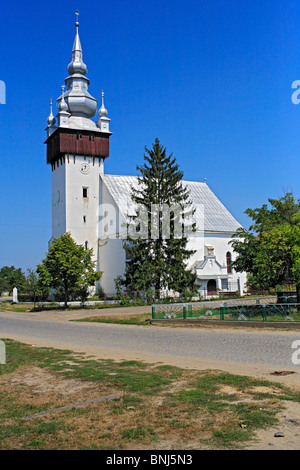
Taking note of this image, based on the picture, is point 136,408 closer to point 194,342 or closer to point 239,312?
point 194,342

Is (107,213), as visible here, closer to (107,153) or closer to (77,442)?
(107,153)

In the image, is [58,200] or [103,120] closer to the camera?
[58,200]

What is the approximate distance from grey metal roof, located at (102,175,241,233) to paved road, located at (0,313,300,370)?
28.8m

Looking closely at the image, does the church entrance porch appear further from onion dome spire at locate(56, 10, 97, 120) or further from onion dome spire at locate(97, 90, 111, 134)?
onion dome spire at locate(56, 10, 97, 120)

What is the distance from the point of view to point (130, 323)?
2323cm

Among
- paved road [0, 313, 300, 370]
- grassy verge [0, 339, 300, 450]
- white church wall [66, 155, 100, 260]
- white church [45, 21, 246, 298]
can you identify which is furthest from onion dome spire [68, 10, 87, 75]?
grassy verge [0, 339, 300, 450]

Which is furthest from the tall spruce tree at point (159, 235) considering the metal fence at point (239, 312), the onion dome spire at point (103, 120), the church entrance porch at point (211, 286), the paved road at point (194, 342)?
the paved road at point (194, 342)

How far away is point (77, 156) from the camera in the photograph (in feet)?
161

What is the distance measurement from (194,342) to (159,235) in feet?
85.6

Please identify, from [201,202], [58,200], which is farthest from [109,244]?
[201,202]

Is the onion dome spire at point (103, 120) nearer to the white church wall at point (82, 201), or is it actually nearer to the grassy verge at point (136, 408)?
the white church wall at point (82, 201)

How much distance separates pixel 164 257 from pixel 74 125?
1953 cm

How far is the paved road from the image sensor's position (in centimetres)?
1147

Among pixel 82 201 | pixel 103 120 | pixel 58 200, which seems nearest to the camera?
pixel 82 201
